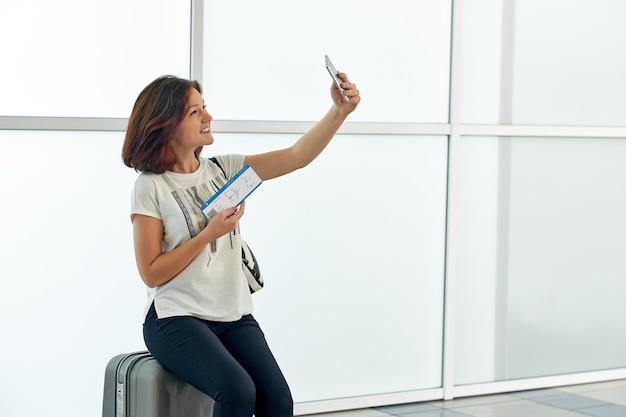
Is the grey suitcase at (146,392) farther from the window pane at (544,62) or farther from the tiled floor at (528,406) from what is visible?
the window pane at (544,62)

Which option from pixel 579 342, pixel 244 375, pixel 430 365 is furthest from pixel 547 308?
pixel 244 375

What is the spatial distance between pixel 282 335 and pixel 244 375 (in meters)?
1.39

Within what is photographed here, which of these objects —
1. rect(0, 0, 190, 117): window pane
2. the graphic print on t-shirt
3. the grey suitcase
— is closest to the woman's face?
the graphic print on t-shirt

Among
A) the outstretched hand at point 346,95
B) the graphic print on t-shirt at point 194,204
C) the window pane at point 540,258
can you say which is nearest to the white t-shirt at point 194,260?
the graphic print on t-shirt at point 194,204

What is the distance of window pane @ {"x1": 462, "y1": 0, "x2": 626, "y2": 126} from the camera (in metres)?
4.46

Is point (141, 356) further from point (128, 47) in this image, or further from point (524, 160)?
point (524, 160)

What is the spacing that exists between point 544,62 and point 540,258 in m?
0.90

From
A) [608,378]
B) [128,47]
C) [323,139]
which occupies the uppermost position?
[128,47]

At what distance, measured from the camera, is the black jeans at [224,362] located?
2.65m

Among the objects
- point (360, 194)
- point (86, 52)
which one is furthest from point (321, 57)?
point (86, 52)

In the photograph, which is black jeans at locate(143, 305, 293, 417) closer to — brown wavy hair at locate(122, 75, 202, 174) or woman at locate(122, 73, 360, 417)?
woman at locate(122, 73, 360, 417)

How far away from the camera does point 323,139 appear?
10.0 feet

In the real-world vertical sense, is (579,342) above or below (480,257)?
below

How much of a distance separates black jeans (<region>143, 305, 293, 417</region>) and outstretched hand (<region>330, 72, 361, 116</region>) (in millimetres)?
700
